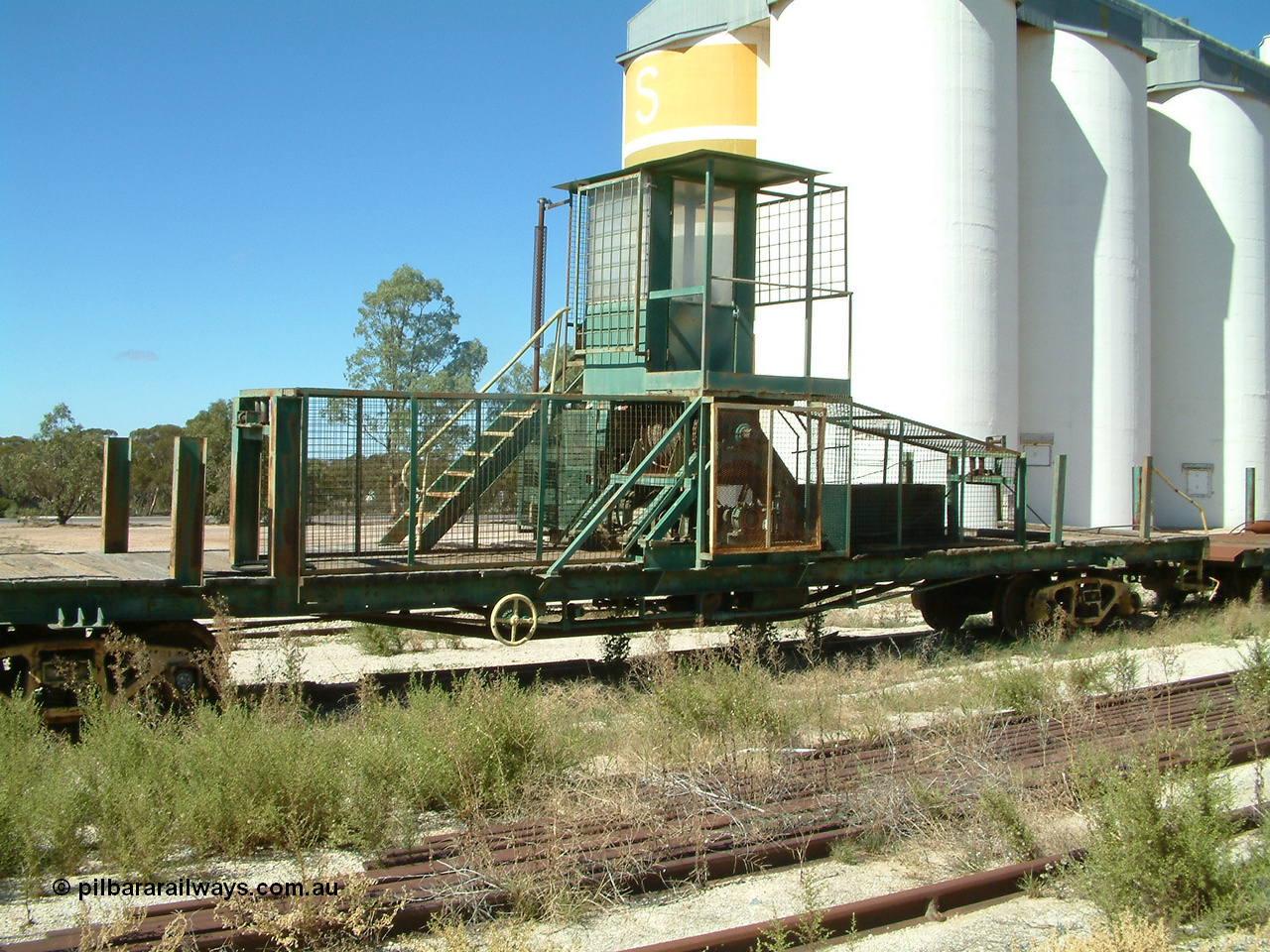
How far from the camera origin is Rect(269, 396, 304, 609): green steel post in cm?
873

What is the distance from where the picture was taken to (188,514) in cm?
827

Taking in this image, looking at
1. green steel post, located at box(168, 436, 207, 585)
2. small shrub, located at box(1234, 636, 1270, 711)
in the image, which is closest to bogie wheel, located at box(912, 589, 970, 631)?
small shrub, located at box(1234, 636, 1270, 711)

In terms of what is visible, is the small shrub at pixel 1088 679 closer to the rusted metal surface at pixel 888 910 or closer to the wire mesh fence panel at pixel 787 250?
the rusted metal surface at pixel 888 910

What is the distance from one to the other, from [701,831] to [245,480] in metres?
5.45

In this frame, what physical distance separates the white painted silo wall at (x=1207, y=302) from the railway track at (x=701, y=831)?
874 inches

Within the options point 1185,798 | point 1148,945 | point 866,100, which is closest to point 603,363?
point 1185,798

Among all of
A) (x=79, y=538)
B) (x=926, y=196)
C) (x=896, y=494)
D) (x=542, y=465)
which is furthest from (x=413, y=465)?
(x=926, y=196)

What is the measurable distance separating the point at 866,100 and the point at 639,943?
69.6 feet

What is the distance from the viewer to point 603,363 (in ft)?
39.2

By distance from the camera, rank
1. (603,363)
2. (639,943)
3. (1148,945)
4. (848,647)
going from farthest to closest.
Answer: (848,647)
(603,363)
(639,943)
(1148,945)

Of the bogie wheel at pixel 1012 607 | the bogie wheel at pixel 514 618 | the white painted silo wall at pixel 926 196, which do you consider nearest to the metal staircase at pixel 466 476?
the bogie wheel at pixel 514 618

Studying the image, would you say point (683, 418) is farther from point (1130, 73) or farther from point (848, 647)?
point (1130, 73)

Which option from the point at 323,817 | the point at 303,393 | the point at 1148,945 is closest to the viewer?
the point at 1148,945

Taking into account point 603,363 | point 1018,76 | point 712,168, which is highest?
point 1018,76
